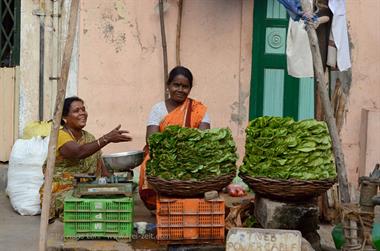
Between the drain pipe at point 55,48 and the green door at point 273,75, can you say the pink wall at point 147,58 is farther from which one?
the drain pipe at point 55,48

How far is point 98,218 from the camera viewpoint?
513 centimetres

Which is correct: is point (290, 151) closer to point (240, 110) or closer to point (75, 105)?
point (75, 105)

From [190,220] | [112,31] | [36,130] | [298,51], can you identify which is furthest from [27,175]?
[298,51]

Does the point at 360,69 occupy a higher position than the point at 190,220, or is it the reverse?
the point at 360,69

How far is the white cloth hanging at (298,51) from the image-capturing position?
259 inches

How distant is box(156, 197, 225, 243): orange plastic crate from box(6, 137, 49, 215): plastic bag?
217 centimetres

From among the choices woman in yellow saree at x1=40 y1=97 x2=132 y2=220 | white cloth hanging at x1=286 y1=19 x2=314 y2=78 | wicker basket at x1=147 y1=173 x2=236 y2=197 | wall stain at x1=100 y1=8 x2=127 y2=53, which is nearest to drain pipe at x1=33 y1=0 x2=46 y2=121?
wall stain at x1=100 y1=8 x2=127 y2=53

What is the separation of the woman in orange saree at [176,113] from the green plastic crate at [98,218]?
807 millimetres

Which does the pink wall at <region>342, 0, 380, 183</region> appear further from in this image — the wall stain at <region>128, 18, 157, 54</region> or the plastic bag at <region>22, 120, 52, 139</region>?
the plastic bag at <region>22, 120, 52, 139</region>

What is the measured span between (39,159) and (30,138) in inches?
14.7

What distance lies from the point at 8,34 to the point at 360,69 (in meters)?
3.69

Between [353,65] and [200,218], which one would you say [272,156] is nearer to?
[200,218]

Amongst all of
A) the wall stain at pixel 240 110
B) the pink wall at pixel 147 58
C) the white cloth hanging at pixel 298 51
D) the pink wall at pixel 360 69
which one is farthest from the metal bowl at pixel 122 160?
the pink wall at pixel 360 69

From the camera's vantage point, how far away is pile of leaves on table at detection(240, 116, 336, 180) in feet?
16.3
